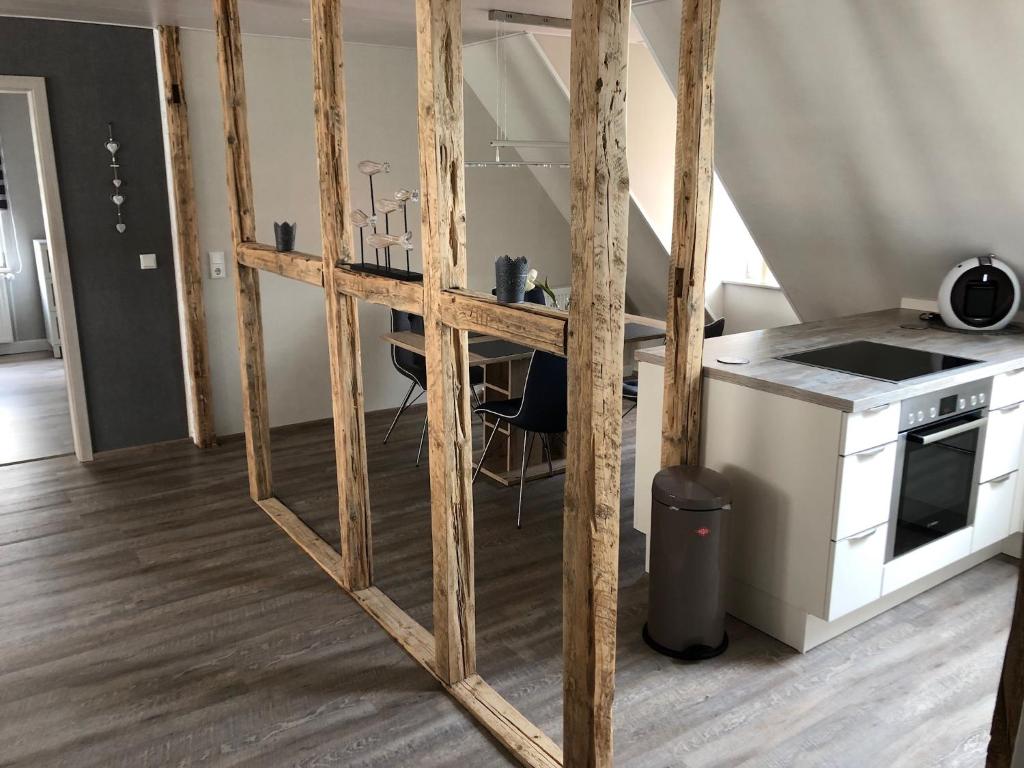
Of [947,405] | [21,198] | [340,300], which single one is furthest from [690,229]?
[21,198]

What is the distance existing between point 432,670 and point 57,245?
3480 mm

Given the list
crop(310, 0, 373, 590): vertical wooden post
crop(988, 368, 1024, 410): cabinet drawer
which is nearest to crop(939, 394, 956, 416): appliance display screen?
crop(988, 368, 1024, 410): cabinet drawer

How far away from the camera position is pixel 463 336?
105 inches

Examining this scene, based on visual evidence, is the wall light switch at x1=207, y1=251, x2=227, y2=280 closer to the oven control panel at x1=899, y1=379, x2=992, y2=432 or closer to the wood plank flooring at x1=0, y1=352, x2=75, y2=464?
the wood plank flooring at x1=0, y1=352, x2=75, y2=464

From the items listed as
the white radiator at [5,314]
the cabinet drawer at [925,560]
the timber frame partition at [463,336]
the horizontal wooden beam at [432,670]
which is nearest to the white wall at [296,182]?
the timber frame partition at [463,336]

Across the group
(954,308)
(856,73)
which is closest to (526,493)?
(954,308)

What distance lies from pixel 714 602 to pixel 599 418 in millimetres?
1239

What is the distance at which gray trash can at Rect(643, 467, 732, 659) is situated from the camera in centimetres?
290

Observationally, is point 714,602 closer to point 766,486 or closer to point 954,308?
point 766,486

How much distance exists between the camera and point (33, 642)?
3154 millimetres

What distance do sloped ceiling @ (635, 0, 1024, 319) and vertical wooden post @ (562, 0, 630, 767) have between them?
4.86ft

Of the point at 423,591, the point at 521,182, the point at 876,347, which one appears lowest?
the point at 423,591

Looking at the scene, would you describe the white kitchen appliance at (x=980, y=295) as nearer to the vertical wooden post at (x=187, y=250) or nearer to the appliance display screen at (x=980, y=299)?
the appliance display screen at (x=980, y=299)

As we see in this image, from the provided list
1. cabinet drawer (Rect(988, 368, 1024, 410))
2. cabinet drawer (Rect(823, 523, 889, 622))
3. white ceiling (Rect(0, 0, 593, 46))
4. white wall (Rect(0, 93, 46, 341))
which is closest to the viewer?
cabinet drawer (Rect(823, 523, 889, 622))
